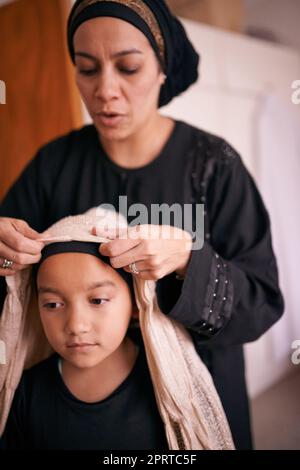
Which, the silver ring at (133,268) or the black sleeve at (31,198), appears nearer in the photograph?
the silver ring at (133,268)

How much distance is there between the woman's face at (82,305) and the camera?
583mm

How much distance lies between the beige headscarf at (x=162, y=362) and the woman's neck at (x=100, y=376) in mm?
60

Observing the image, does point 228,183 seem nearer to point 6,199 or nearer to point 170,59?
point 170,59

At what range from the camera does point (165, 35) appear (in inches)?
24.7

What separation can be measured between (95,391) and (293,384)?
1.17 feet

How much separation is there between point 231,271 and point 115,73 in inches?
13.0

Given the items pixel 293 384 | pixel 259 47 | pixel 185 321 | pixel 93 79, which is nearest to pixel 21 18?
pixel 93 79

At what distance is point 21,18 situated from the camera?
75cm

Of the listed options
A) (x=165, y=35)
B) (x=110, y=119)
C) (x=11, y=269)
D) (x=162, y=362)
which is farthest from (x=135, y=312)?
(x=165, y=35)

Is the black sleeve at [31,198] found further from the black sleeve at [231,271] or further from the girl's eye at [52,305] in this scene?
the black sleeve at [231,271]

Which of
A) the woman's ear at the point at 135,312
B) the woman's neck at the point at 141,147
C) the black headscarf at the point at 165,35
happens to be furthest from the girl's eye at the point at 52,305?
the black headscarf at the point at 165,35

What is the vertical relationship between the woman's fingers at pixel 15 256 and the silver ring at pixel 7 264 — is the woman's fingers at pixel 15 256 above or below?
above

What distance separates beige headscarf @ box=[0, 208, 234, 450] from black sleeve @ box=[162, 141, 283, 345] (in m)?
0.04

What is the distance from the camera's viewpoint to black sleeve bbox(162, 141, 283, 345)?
1.94ft
